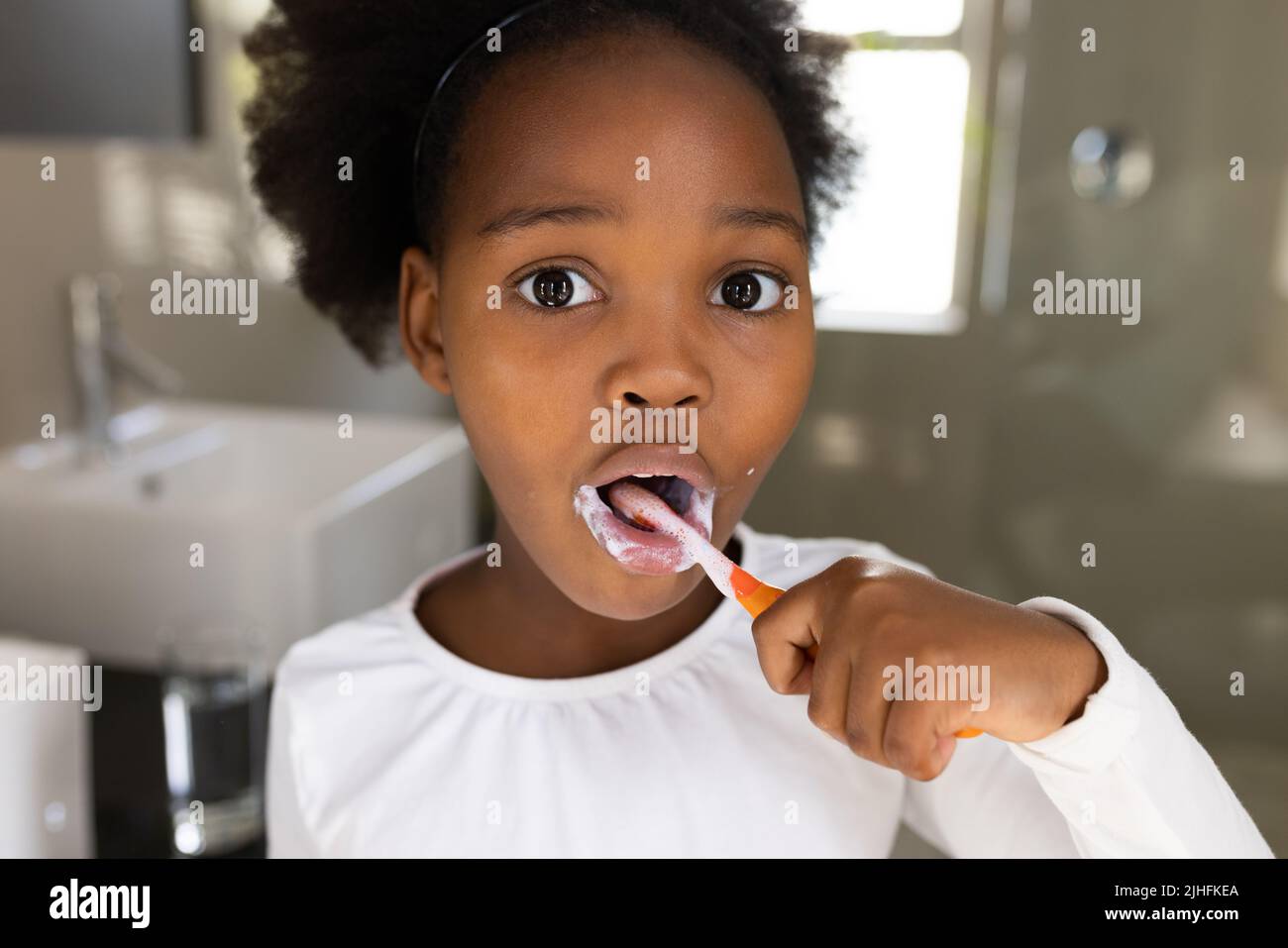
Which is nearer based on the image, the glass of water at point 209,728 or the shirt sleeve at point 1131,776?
the shirt sleeve at point 1131,776

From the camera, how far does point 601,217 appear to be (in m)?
0.35

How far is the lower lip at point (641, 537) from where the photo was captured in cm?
37

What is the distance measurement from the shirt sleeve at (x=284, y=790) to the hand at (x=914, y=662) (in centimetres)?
28

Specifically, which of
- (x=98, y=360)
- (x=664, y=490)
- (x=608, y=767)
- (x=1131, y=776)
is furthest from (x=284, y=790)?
(x=98, y=360)

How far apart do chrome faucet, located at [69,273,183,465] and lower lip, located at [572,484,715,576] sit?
32.7 inches

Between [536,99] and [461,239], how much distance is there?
0.19ft

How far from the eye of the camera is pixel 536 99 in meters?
0.38

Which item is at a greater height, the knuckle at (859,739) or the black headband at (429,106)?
the black headband at (429,106)

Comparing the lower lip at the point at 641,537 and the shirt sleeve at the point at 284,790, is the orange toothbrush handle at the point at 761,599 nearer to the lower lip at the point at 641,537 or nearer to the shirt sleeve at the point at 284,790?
the lower lip at the point at 641,537

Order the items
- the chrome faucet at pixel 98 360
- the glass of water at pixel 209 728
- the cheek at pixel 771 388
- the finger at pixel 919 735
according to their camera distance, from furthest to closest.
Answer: the chrome faucet at pixel 98 360
the glass of water at pixel 209 728
the cheek at pixel 771 388
the finger at pixel 919 735

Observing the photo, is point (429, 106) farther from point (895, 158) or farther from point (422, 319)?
point (895, 158)

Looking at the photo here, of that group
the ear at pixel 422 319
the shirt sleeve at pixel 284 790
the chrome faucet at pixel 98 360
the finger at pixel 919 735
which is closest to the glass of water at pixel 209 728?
the chrome faucet at pixel 98 360

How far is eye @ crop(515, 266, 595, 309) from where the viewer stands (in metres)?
0.37

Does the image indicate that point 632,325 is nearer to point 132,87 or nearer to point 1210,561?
point 1210,561
